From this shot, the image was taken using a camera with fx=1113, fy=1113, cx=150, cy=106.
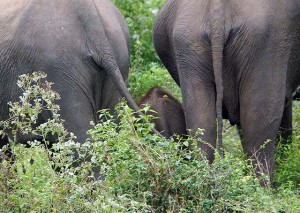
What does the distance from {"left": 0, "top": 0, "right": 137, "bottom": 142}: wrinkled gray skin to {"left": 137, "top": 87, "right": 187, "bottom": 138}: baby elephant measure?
1069mm

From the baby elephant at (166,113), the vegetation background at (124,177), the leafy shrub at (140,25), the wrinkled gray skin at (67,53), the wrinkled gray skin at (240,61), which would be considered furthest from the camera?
the leafy shrub at (140,25)

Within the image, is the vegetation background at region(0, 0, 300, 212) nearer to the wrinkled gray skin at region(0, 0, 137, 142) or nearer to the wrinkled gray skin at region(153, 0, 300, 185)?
the wrinkled gray skin at region(0, 0, 137, 142)

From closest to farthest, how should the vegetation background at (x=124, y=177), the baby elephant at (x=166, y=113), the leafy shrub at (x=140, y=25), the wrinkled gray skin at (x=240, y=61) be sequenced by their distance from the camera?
the vegetation background at (x=124, y=177), the wrinkled gray skin at (x=240, y=61), the baby elephant at (x=166, y=113), the leafy shrub at (x=140, y=25)

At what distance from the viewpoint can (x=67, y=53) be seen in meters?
7.46

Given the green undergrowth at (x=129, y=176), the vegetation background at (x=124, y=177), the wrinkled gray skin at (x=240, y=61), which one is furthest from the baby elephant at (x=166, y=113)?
the green undergrowth at (x=129, y=176)

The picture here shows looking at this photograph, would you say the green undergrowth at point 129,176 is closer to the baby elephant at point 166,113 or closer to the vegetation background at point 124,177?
the vegetation background at point 124,177

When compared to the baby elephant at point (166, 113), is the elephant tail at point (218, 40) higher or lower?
higher

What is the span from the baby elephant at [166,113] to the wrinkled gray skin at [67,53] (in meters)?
1.07

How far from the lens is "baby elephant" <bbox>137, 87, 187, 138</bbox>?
343 inches

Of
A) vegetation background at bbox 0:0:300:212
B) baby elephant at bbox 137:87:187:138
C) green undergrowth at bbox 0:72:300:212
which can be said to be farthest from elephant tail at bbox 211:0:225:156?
baby elephant at bbox 137:87:187:138

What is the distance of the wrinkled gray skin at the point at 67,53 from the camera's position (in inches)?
294

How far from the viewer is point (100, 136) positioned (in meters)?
6.61

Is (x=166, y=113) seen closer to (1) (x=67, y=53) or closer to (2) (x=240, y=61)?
→ (2) (x=240, y=61)

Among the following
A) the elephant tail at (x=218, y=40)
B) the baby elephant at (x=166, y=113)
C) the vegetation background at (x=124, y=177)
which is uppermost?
the elephant tail at (x=218, y=40)
